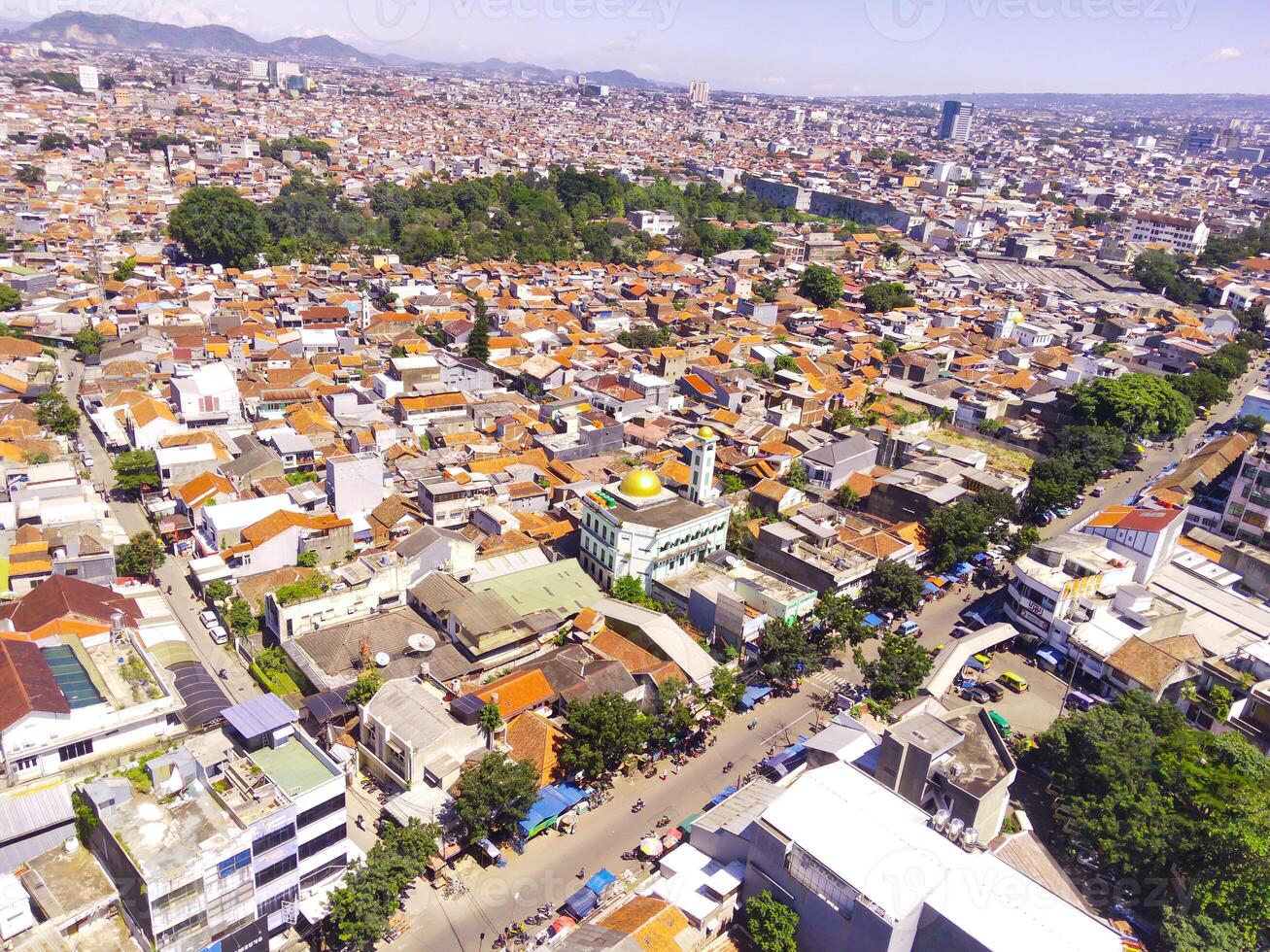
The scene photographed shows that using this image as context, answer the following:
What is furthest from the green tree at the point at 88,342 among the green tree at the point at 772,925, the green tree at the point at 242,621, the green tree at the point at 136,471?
the green tree at the point at 772,925

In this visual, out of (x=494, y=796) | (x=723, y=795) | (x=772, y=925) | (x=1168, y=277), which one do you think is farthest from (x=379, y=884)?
(x=1168, y=277)

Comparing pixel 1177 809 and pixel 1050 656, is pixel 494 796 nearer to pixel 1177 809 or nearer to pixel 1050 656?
pixel 1177 809

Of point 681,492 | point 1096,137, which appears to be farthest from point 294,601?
point 1096,137

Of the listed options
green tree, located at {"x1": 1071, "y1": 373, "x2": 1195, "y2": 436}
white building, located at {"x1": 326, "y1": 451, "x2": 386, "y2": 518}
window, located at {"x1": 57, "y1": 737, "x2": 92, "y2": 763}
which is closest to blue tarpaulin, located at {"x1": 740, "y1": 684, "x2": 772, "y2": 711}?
white building, located at {"x1": 326, "y1": 451, "x2": 386, "y2": 518}

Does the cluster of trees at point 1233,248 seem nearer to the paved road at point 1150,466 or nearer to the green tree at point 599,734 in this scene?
the paved road at point 1150,466

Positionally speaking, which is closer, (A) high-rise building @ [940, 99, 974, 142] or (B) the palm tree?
(B) the palm tree

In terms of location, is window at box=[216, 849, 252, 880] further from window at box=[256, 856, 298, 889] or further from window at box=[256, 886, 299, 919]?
window at box=[256, 886, 299, 919]

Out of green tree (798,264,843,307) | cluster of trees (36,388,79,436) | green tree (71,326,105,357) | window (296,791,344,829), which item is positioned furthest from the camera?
green tree (798,264,843,307)
